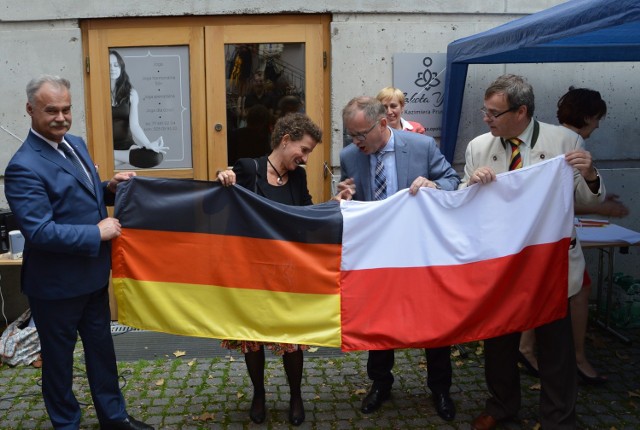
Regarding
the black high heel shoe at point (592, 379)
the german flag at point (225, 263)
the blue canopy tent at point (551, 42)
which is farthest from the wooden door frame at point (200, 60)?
the black high heel shoe at point (592, 379)

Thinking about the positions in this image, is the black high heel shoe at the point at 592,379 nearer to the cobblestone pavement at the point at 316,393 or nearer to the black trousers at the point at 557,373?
the cobblestone pavement at the point at 316,393

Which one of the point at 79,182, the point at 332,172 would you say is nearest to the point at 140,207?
the point at 79,182

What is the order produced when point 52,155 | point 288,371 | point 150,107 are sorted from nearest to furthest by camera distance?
point 52,155 < point 288,371 < point 150,107

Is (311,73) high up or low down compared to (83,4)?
down

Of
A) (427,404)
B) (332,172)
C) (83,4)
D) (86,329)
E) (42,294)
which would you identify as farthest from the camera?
(332,172)

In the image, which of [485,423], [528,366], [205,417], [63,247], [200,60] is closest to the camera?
[63,247]

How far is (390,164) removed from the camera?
422 centimetres

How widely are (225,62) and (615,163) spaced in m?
3.98

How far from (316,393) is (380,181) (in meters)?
1.67

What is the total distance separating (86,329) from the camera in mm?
4012

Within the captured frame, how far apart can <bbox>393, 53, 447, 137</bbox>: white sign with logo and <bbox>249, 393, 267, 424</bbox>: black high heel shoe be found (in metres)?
3.17

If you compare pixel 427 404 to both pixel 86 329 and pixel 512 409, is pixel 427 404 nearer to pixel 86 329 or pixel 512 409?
pixel 512 409

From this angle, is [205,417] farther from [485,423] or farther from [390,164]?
[390,164]

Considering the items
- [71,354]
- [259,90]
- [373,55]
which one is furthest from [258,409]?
[373,55]
